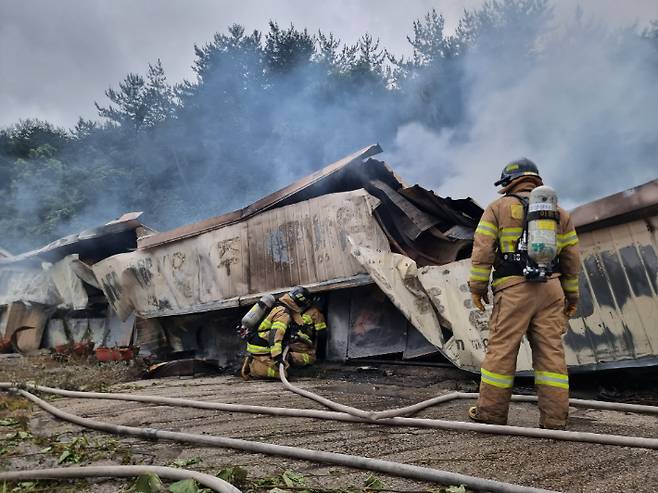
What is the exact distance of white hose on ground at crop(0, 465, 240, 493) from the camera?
1781 mm

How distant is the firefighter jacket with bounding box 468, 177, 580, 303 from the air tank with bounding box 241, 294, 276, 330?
11.6ft

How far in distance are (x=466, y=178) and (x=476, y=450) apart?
505 inches

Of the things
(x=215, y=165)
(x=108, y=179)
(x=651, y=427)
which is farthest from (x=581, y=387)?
(x=108, y=179)

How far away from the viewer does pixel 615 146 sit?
14234mm

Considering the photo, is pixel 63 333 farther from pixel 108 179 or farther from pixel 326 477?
pixel 108 179

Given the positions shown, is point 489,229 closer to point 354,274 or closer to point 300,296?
point 354,274

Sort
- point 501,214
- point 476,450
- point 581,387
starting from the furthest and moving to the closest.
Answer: point 581,387, point 501,214, point 476,450

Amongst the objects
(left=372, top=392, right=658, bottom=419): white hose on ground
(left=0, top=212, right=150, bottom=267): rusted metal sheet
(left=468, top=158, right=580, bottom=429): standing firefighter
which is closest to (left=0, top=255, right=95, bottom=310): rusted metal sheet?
(left=0, top=212, right=150, bottom=267): rusted metal sheet

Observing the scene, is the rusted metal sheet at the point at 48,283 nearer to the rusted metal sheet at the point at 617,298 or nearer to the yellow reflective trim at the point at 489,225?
the yellow reflective trim at the point at 489,225

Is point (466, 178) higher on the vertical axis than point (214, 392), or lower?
higher

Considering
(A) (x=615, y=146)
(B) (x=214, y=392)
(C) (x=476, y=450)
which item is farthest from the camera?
(A) (x=615, y=146)

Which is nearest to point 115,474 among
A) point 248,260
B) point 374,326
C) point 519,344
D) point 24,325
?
point 519,344

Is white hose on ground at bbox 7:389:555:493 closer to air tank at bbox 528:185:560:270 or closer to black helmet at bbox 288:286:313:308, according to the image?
air tank at bbox 528:185:560:270

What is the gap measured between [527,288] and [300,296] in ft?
11.9
